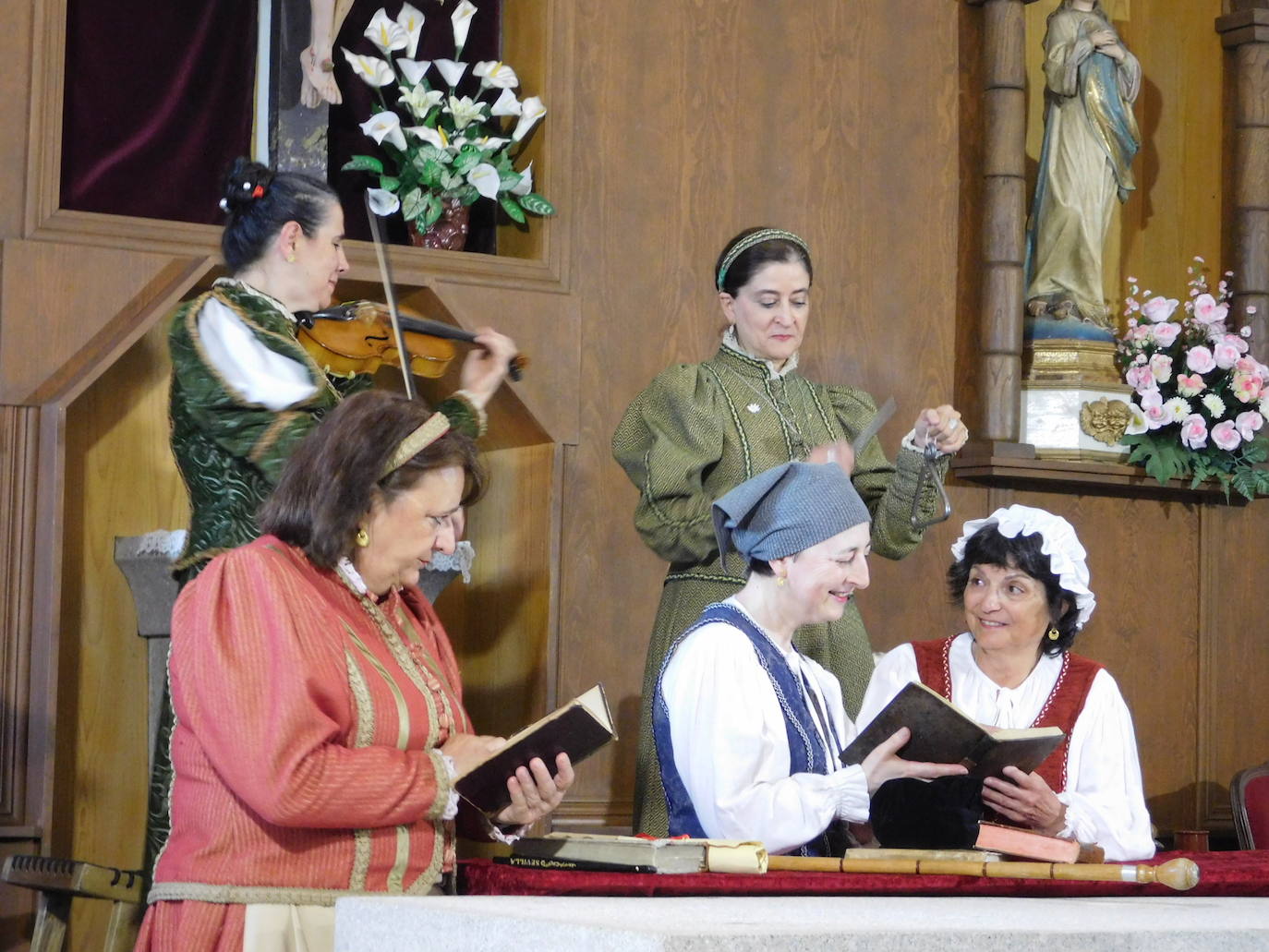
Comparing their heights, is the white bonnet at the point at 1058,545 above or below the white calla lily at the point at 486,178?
below

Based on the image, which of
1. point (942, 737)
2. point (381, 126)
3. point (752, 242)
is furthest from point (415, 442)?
point (381, 126)

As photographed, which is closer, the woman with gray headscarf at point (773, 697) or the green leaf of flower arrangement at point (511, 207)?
the woman with gray headscarf at point (773, 697)

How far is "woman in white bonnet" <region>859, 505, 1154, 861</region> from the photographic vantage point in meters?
3.37

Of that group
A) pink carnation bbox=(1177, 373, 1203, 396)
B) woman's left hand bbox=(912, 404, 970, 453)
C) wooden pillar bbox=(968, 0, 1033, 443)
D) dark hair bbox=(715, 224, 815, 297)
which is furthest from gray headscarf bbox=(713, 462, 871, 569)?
pink carnation bbox=(1177, 373, 1203, 396)

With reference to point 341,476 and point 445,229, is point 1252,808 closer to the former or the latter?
point 445,229

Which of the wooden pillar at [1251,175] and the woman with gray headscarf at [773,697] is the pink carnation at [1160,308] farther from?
the woman with gray headscarf at [773,697]

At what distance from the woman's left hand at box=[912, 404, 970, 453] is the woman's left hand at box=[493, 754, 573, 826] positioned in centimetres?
147

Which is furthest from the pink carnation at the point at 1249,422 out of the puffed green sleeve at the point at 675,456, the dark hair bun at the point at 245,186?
the dark hair bun at the point at 245,186

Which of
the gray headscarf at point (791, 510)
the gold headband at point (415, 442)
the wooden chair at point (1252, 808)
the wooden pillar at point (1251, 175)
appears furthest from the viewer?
the wooden pillar at point (1251, 175)

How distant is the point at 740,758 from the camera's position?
2688mm

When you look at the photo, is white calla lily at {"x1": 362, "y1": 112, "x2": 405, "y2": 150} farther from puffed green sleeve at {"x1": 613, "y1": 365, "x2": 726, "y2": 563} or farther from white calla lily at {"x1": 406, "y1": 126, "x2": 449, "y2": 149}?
puffed green sleeve at {"x1": 613, "y1": 365, "x2": 726, "y2": 563}

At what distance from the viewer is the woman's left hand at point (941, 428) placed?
3.70 m

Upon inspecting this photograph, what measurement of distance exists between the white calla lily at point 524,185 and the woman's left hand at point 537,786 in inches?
94.6

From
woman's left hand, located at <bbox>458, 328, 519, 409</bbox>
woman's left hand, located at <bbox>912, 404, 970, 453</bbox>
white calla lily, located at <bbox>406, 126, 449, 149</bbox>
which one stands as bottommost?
woman's left hand, located at <bbox>912, 404, 970, 453</bbox>
